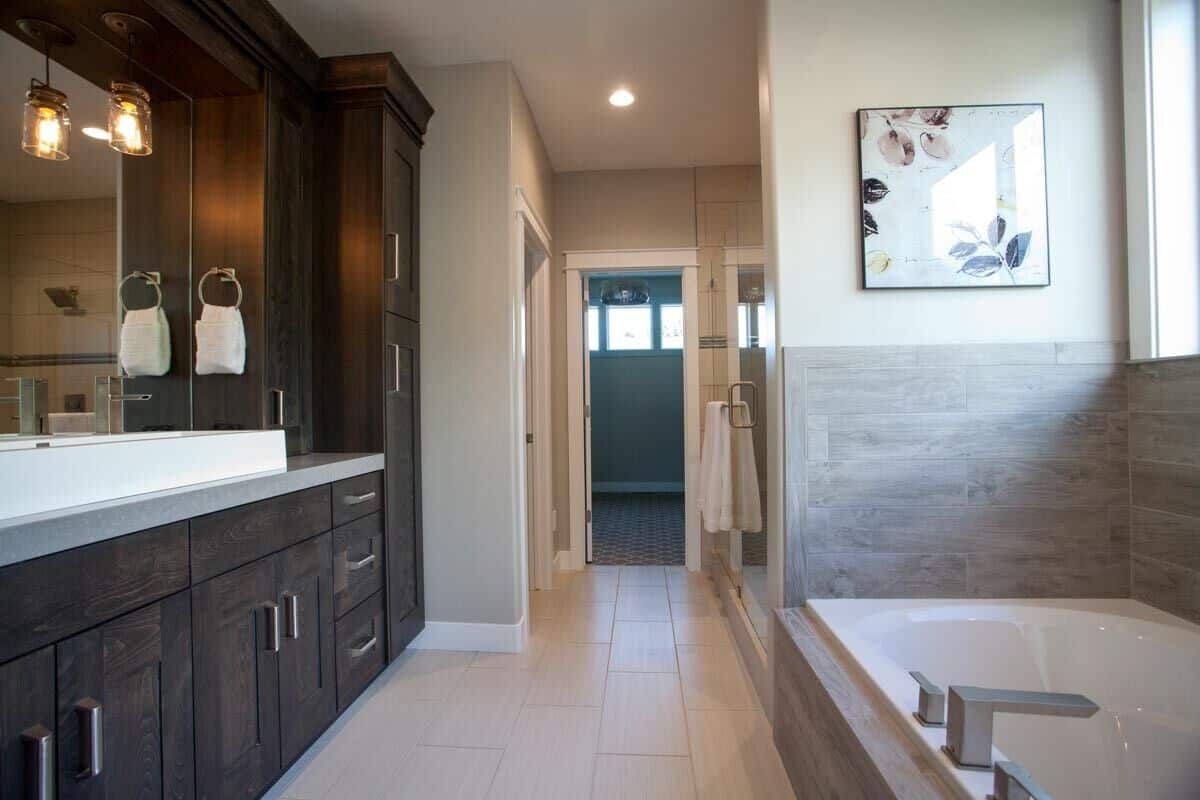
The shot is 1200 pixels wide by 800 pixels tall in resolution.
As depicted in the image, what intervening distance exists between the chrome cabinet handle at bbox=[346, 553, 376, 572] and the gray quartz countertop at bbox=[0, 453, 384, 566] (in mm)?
327

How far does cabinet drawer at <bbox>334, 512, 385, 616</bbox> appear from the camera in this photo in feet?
5.61

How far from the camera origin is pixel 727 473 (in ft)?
8.38

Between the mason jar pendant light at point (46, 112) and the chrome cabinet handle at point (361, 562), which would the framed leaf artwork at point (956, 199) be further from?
the mason jar pendant light at point (46, 112)

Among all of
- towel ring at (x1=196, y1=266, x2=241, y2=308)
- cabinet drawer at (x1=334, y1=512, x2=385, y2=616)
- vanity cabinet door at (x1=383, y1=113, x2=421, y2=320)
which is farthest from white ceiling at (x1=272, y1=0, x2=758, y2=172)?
cabinet drawer at (x1=334, y1=512, x2=385, y2=616)

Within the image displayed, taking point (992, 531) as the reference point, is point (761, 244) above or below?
above

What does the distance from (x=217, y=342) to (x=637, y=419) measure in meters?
4.91

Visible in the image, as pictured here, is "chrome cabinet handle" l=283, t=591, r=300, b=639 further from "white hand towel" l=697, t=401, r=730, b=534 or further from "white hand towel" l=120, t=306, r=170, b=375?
"white hand towel" l=697, t=401, r=730, b=534

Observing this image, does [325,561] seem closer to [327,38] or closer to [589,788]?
[589,788]

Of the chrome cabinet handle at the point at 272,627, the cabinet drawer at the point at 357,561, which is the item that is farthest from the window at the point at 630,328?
the chrome cabinet handle at the point at 272,627

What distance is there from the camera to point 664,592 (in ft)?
9.75

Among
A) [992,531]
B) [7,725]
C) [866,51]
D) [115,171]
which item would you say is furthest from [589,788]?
[866,51]

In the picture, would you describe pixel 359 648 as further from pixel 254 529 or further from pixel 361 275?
pixel 361 275

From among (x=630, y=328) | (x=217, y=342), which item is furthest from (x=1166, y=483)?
(x=630, y=328)

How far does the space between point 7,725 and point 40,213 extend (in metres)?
1.21
